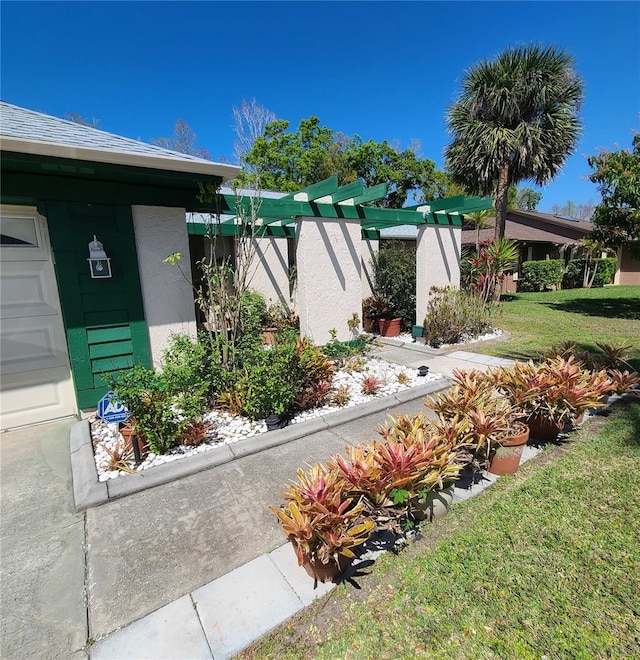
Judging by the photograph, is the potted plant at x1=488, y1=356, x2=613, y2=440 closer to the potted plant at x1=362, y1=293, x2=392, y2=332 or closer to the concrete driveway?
the concrete driveway

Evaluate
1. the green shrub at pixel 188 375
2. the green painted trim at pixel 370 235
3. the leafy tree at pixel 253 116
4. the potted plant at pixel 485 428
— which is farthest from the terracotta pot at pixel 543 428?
the leafy tree at pixel 253 116

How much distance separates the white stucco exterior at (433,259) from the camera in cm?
888

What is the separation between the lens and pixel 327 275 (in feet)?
23.1

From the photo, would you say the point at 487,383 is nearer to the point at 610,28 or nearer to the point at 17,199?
the point at 17,199

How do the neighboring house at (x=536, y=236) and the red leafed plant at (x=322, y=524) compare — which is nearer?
the red leafed plant at (x=322, y=524)

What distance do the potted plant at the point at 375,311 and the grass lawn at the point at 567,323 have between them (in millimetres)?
3018

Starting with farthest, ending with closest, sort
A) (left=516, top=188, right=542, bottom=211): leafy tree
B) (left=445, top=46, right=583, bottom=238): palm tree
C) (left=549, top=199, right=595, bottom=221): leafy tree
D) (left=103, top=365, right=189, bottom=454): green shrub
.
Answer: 1. (left=549, top=199, right=595, bottom=221): leafy tree
2. (left=516, top=188, right=542, bottom=211): leafy tree
3. (left=445, top=46, right=583, bottom=238): palm tree
4. (left=103, top=365, right=189, bottom=454): green shrub

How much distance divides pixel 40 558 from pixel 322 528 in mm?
2142

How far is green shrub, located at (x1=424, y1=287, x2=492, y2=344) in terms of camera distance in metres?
8.47

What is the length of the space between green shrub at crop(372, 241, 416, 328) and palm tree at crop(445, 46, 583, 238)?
6.92 metres

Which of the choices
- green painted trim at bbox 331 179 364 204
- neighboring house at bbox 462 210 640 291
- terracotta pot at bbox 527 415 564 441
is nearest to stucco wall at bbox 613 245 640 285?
neighboring house at bbox 462 210 640 291

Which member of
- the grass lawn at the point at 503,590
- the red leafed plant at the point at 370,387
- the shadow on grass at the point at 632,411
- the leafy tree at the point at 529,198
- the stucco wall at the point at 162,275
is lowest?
the grass lawn at the point at 503,590

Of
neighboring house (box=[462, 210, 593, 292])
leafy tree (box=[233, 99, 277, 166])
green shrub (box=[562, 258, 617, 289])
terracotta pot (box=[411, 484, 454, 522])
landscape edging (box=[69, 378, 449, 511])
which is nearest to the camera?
terracotta pot (box=[411, 484, 454, 522])

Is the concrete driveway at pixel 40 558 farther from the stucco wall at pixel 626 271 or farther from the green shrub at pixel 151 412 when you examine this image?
the stucco wall at pixel 626 271
